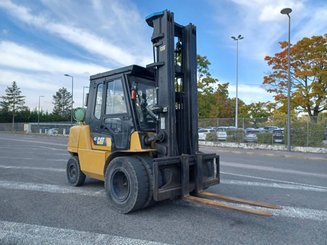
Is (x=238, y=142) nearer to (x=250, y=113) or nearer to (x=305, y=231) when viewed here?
(x=305, y=231)

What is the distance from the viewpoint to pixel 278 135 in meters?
20.0

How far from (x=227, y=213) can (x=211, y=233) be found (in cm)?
101

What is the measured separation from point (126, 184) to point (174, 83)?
2.08 metres

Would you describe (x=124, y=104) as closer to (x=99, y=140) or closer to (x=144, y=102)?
(x=144, y=102)

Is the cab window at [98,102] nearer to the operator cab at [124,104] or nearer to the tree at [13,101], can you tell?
the operator cab at [124,104]

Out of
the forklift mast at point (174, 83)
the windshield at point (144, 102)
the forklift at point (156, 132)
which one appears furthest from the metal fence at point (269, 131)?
the windshield at point (144, 102)

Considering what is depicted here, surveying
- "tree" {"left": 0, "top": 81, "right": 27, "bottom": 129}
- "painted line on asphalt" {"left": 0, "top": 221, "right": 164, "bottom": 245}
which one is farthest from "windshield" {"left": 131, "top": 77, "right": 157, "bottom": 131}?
"tree" {"left": 0, "top": 81, "right": 27, "bottom": 129}

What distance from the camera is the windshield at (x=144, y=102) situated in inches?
221

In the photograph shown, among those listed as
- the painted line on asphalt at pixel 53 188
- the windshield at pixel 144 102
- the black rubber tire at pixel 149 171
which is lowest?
the painted line on asphalt at pixel 53 188

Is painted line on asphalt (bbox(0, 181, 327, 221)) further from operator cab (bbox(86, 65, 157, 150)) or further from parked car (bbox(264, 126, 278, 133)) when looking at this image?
parked car (bbox(264, 126, 278, 133))

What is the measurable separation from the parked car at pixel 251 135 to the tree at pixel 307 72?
240 inches

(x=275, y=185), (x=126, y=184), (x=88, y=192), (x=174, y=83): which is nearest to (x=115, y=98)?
(x=174, y=83)

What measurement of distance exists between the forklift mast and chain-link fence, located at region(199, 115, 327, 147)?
1585cm

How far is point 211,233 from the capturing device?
4.13 m
